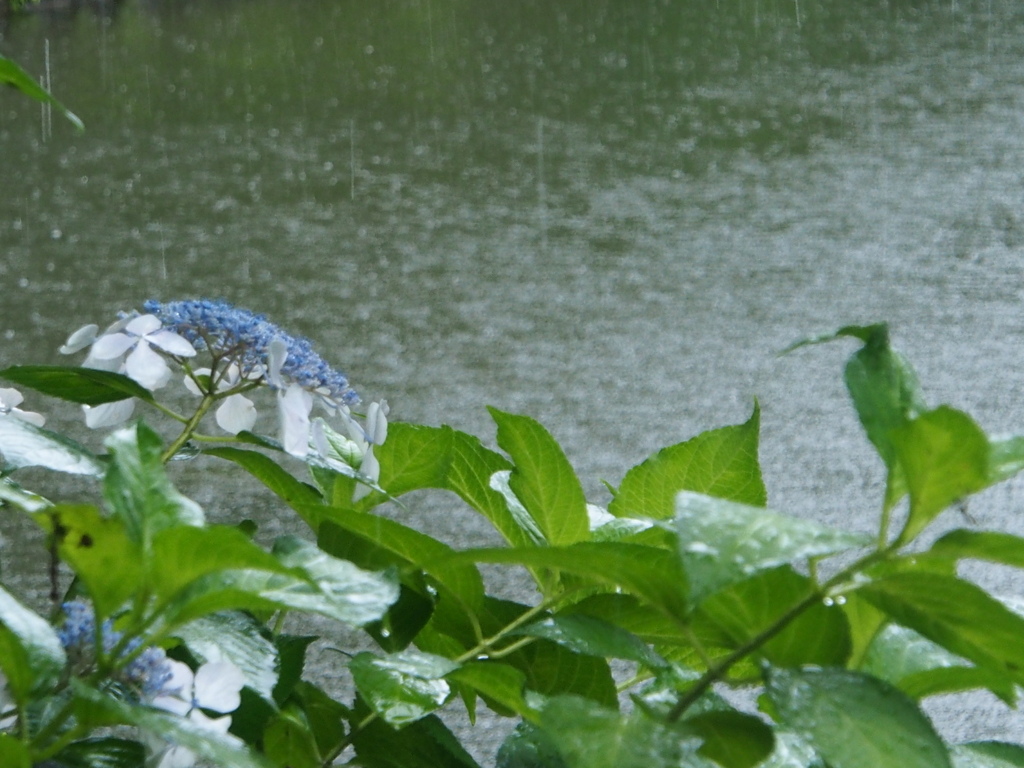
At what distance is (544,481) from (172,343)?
4.6 inches

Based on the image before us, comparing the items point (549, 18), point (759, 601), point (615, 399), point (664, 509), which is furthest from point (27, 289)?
point (549, 18)

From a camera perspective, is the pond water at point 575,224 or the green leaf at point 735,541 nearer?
the green leaf at point 735,541

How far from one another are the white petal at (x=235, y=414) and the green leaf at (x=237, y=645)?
0.09 metres

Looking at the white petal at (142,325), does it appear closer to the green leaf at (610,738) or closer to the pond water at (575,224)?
the green leaf at (610,738)

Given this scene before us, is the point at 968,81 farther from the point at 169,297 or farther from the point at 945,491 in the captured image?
the point at 945,491

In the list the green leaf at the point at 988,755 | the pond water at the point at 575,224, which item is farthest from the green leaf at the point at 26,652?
the pond water at the point at 575,224

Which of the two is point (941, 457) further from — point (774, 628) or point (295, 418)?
point (295, 418)

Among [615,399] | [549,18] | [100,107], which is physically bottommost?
[615,399]

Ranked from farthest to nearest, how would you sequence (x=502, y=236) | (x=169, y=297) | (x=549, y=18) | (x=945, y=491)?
(x=549, y=18)
(x=502, y=236)
(x=169, y=297)
(x=945, y=491)

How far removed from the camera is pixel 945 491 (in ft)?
0.82

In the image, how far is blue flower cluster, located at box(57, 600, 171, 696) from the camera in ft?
0.95

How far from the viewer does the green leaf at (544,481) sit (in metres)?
0.38

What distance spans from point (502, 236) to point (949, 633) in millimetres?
1967

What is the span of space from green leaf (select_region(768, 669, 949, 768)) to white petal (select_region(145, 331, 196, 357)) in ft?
0.64
